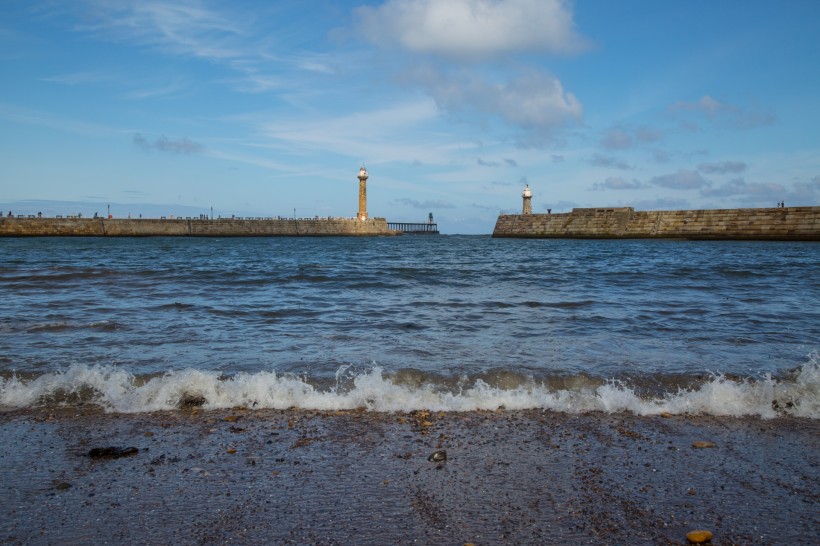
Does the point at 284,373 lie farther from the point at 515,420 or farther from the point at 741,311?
the point at 741,311

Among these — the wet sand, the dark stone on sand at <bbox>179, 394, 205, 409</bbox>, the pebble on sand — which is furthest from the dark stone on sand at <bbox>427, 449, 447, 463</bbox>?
the dark stone on sand at <bbox>179, 394, 205, 409</bbox>

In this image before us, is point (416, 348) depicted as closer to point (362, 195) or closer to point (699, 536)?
point (699, 536)

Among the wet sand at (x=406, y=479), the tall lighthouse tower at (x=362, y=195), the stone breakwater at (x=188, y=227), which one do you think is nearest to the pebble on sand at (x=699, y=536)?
the wet sand at (x=406, y=479)

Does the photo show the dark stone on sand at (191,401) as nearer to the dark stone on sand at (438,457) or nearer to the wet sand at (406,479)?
the wet sand at (406,479)

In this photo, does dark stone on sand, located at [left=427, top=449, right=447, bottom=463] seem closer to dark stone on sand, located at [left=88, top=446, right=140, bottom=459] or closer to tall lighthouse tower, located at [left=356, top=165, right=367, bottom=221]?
dark stone on sand, located at [left=88, top=446, right=140, bottom=459]

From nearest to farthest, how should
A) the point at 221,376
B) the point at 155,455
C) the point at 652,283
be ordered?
1. the point at 155,455
2. the point at 221,376
3. the point at 652,283

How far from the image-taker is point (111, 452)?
3.09 m

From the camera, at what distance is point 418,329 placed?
7.13 m

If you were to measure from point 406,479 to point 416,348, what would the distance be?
3159 millimetres

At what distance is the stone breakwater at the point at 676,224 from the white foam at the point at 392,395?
43289 millimetres

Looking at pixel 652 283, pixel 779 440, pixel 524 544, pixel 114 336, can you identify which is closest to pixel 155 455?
pixel 524 544

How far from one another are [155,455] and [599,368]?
3.66 meters

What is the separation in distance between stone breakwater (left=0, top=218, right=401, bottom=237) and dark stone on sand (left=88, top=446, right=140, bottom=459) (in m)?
70.6

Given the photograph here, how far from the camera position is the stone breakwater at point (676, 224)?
40625 millimetres
